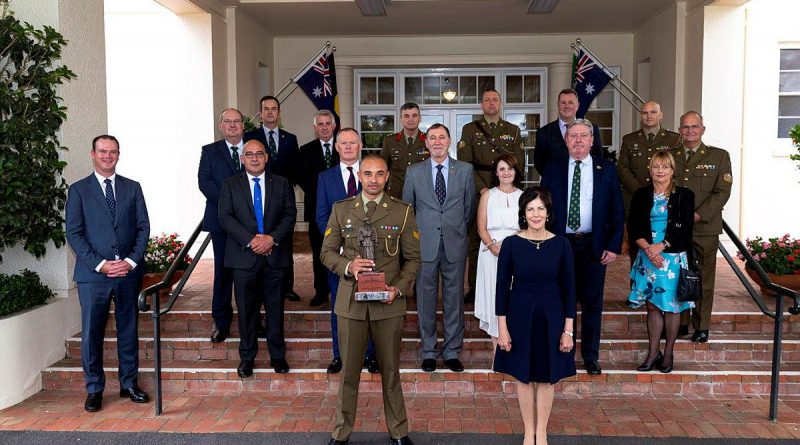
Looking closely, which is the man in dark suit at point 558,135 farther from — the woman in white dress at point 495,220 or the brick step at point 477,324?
the brick step at point 477,324

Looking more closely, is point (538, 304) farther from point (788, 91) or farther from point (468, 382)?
point (788, 91)

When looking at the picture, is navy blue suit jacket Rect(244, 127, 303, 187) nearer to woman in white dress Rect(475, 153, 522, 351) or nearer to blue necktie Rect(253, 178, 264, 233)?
blue necktie Rect(253, 178, 264, 233)

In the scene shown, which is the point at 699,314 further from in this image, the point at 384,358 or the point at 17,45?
the point at 17,45

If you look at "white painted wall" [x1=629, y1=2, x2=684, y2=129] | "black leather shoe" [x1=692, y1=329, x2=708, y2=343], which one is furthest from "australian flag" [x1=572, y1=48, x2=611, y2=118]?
"black leather shoe" [x1=692, y1=329, x2=708, y2=343]

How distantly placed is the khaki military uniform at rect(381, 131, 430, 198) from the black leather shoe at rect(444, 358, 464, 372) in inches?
62.4

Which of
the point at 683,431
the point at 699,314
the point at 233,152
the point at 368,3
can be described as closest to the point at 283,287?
the point at 233,152

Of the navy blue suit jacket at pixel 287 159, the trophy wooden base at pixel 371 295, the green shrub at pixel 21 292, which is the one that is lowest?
the green shrub at pixel 21 292

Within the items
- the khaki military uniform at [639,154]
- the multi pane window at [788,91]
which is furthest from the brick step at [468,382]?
the multi pane window at [788,91]

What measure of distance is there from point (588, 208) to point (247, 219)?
2572mm

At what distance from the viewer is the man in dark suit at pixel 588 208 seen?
5.36 m

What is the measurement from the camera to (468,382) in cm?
561

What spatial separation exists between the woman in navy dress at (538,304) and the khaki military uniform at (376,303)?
0.61 m

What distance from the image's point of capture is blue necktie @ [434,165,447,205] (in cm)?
553

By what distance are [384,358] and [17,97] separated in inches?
142
